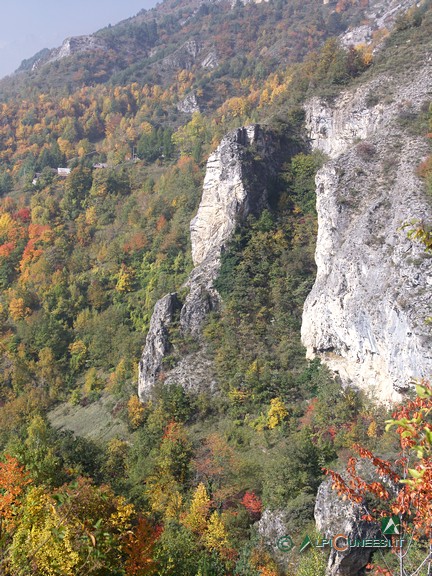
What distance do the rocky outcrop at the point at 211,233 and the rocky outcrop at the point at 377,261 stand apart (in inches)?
319

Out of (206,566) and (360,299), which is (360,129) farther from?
(206,566)

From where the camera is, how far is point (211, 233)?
45.0 metres

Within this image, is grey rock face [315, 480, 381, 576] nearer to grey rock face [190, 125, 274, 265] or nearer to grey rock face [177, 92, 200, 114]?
grey rock face [190, 125, 274, 265]

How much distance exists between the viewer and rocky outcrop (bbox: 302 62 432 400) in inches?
1017

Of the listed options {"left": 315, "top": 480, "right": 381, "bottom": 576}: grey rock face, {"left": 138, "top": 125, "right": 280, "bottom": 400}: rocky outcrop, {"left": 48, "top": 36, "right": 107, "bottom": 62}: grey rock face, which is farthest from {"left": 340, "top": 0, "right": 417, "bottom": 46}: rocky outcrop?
{"left": 315, "top": 480, "right": 381, "bottom": 576}: grey rock face

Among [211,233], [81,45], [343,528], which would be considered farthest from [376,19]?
[343,528]

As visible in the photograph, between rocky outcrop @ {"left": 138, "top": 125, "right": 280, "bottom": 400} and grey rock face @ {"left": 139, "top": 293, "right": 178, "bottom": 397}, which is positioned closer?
rocky outcrop @ {"left": 138, "top": 125, "right": 280, "bottom": 400}

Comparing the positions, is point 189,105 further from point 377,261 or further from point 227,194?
point 377,261

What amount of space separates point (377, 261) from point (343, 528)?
16844 mm

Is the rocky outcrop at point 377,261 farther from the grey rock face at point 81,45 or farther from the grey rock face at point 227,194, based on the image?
the grey rock face at point 81,45

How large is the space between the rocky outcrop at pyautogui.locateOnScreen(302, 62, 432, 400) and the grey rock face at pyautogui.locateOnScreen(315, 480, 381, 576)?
8695 millimetres

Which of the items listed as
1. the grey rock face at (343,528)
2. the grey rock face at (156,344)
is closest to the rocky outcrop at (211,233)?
the grey rock face at (156,344)

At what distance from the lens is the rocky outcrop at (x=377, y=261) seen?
2584cm

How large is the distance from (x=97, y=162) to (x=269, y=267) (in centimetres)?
5704
